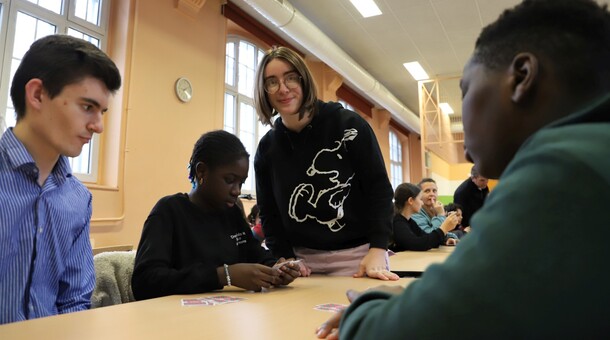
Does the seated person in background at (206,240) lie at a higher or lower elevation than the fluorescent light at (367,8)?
lower

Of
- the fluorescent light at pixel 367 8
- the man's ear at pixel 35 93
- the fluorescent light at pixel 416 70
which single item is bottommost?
the man's ear at pixel 35 93

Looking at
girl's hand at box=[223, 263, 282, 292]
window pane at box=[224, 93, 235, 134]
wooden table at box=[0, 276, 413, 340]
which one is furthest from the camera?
window pane at box=[224, 93, 235, 134]

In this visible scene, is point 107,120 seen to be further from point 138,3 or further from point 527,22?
point 527,22

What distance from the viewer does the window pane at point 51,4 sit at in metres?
3.59

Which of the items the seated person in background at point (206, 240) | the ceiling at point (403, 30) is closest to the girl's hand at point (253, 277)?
the seated person in background at point (206, 240)

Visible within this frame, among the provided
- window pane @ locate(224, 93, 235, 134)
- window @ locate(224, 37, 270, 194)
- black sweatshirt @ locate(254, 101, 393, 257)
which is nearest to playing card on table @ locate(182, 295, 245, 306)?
black sweatshirt @ locate(254, 101, 393, 257)

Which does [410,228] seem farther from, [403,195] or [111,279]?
[111,279]

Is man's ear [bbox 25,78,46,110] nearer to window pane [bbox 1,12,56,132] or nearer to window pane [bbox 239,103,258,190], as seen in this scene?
window pane [bbox 1,12,56,132]

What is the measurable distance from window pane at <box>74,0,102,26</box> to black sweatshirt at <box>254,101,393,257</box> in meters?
3.25

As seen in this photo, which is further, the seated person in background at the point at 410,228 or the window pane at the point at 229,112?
the window pane at the point at 229,112

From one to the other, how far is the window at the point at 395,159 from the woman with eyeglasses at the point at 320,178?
9.52 m

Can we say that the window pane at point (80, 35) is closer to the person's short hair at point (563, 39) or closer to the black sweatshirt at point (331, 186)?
the black sweatshirt at point (331, 186)

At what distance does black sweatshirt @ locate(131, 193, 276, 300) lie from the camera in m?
1.20

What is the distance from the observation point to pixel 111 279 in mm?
1567
